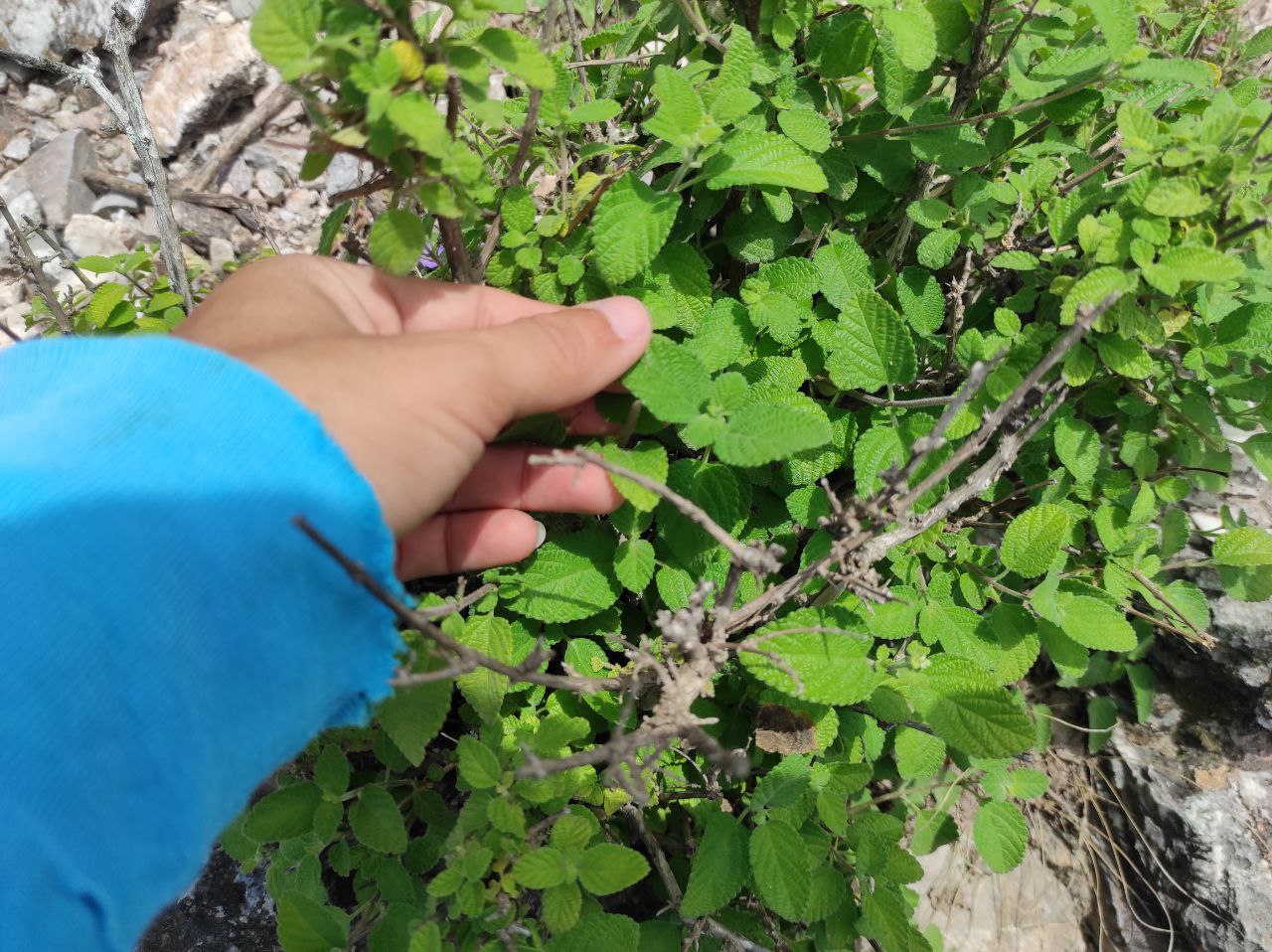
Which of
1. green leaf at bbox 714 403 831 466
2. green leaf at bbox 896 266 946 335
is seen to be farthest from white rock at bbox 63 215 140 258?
green leaf at bbox 896 266 946 335

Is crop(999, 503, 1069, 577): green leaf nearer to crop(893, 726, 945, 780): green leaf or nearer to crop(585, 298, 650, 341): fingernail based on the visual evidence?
crop(893, 726, 945, 780): green leaf

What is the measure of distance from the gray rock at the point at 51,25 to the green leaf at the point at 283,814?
362cm

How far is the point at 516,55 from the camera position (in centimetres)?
113

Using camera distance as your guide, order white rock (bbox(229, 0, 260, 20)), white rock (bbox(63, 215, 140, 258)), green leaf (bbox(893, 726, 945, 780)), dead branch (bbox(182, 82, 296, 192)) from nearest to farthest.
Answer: green leaf (bbox(893, 726, 945, 780))
white rock (bbox(63, 215, 140, 258))
dead branch (bbox(182, 82, 296, 192))
white rock (bbox(229, 0, 260, 20))

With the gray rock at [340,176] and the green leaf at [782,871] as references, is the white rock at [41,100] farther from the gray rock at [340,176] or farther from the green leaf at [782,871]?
the green leaf at [782,871]

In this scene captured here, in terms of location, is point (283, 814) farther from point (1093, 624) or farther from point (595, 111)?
point (1093, 624)

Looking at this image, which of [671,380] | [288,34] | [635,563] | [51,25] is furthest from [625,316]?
[51,25]

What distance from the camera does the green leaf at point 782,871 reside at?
1.54 meters

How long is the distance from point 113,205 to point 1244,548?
432 centimetres

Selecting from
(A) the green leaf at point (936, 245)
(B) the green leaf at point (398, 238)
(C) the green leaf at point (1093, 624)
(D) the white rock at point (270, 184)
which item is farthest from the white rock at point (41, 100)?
(C) the green leaf at point (1093, 624)

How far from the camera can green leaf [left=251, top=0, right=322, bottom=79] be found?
1008 mm

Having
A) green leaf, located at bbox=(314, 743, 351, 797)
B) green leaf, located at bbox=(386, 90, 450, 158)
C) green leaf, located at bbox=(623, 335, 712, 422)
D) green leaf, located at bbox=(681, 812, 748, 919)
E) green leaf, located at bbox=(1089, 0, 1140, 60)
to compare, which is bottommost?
green leaf, located at bbox=(681, 812, 748, 919)

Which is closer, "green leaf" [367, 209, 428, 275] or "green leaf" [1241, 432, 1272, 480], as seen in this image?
"green leaf" [367, 209, 428, 275]

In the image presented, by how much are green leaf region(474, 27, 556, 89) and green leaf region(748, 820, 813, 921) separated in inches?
56.6
